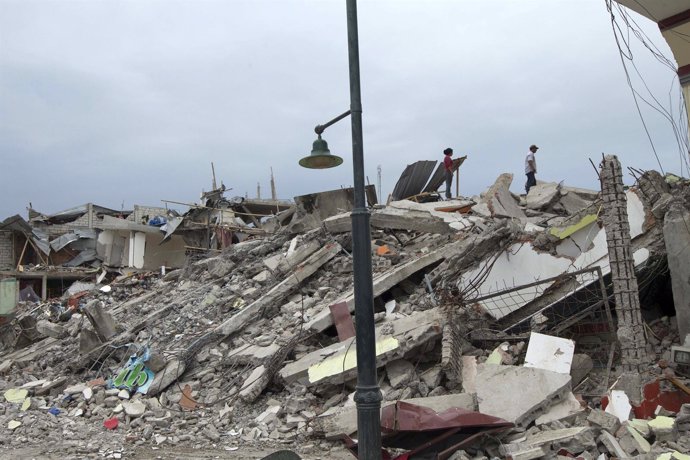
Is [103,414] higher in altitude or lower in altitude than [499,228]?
lower

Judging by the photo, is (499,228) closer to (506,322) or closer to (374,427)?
(506,322)

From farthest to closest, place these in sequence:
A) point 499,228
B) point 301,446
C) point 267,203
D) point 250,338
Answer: point 267,203, point 250,338, point 499,228, point 301,446

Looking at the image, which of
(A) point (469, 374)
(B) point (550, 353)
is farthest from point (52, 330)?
(B) point (550, 353)

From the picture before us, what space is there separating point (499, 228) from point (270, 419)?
4.81 meters

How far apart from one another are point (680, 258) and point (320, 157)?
18.6 ft

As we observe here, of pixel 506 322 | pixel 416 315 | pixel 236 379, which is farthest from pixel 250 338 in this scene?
pixel 506 322

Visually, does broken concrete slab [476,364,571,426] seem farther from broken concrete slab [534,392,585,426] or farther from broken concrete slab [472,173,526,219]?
broken concrete slab [472,173,526,219]

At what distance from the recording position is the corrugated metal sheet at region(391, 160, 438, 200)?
55.5ft

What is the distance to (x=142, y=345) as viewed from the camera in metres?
11.4

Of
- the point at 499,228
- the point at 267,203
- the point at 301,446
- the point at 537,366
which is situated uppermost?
the point at 267,203

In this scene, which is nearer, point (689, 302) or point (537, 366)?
point (537, 366)

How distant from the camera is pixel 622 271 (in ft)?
24.3

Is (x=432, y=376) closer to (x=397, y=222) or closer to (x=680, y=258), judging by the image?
(x=680, y=258)

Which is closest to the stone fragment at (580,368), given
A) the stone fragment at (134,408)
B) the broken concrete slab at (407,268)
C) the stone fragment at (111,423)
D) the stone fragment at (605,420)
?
the stone fragment at (605,420)
